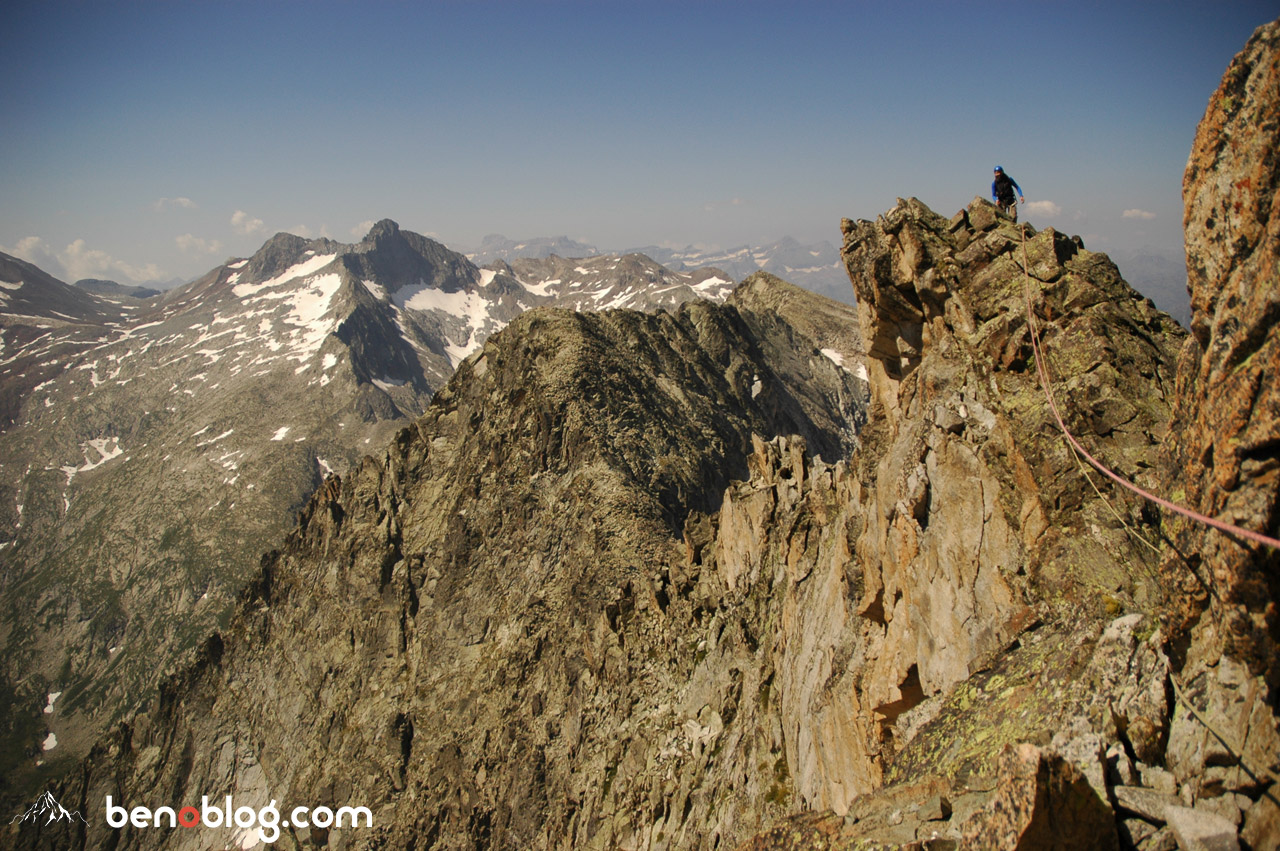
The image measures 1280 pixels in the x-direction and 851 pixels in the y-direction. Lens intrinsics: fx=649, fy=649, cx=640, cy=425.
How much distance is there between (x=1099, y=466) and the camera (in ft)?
39.4

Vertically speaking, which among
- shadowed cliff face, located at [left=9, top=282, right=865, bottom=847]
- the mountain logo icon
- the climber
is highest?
the climber

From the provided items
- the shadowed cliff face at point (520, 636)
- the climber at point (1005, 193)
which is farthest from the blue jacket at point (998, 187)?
the shadowed cliff face at point (520, 636)

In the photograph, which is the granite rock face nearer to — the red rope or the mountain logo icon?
the red rope

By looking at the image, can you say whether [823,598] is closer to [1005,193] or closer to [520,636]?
[1005,193]

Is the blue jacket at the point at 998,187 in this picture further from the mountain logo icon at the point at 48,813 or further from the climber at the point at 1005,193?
the mountain logo icon at the point at 48,813

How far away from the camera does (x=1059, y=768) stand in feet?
26.2

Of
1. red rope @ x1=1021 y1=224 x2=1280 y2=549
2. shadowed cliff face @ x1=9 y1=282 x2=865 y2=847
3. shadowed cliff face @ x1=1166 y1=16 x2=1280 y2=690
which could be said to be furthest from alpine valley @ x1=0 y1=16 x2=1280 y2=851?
shadowed cliff face @ x1=9 y1=282 x2=865 y2=847

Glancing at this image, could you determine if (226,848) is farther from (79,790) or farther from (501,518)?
(501,518)

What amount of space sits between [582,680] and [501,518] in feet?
70.1

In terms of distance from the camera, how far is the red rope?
799 centimetres

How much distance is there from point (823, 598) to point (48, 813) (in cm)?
12443

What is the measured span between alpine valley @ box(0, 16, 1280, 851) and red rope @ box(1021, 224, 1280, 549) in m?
0.15

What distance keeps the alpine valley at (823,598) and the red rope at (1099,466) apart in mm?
155

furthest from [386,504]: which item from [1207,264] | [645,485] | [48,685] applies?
[48,685]
